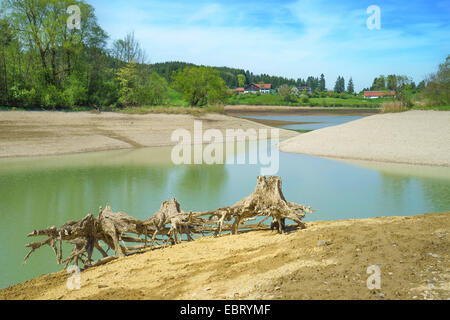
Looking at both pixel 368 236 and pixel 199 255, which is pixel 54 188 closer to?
pixel 199 255

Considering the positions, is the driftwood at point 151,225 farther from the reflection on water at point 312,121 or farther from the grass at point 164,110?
the reflection on water at point 312,121

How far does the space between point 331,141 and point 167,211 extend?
18.9 m

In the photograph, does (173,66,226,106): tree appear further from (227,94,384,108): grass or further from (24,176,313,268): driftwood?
(24,176,313,268): driftwood

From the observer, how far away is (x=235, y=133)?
112 feet

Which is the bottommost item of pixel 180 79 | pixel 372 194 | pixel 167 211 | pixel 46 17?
pixel 372 194

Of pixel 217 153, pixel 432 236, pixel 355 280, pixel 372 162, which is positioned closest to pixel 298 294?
pixel 355 280

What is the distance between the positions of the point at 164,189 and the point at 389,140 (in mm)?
15168

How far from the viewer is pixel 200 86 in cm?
4256

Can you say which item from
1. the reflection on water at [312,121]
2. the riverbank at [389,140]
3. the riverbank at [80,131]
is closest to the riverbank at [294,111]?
the reflection on water at [312,121]

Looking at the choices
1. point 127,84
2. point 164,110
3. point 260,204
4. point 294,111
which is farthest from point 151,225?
point 294,111

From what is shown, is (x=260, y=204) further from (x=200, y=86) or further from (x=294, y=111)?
(x=294, y=111)

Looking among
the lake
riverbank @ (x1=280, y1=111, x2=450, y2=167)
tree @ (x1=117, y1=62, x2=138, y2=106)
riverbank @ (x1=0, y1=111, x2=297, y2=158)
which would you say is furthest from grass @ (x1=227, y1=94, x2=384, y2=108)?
the lake

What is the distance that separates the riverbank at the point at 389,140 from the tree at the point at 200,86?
19224mm

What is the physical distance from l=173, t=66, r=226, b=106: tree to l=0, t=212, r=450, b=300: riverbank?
38.1m
